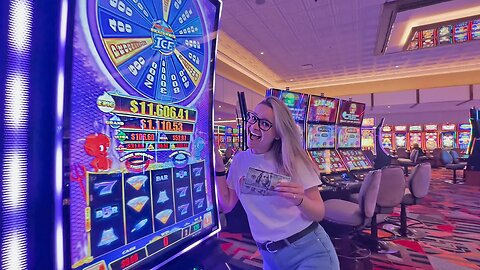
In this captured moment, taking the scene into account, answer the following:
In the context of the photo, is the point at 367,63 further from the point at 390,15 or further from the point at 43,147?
the point at 43,147

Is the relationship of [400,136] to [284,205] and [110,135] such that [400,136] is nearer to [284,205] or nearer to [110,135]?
[284,205]

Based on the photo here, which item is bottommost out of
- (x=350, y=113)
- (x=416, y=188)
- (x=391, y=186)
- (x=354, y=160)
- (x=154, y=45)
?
(x=416, y=188)

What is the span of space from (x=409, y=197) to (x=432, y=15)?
10.3 feet

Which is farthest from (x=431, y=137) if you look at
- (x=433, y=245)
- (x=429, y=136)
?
(x=433, y=245)

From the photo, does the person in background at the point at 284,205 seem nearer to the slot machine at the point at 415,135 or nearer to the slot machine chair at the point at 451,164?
the slot machine chair at the point at 451,164

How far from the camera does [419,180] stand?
309 centimetres

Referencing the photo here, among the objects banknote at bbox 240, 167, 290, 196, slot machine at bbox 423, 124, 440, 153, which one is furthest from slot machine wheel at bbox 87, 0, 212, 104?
slot machine at bbox 423, 124, 440, 153

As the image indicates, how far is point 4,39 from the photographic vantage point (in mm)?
442

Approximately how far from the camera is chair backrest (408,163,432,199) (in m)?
3.07

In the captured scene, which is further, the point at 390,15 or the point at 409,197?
the point at 390,15

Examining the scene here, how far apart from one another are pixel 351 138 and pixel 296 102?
120 centimetres

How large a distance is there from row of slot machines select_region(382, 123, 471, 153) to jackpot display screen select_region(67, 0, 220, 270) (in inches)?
465

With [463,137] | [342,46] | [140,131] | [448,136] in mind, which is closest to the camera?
[140,131]

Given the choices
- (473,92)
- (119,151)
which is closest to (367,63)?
(473,92)
